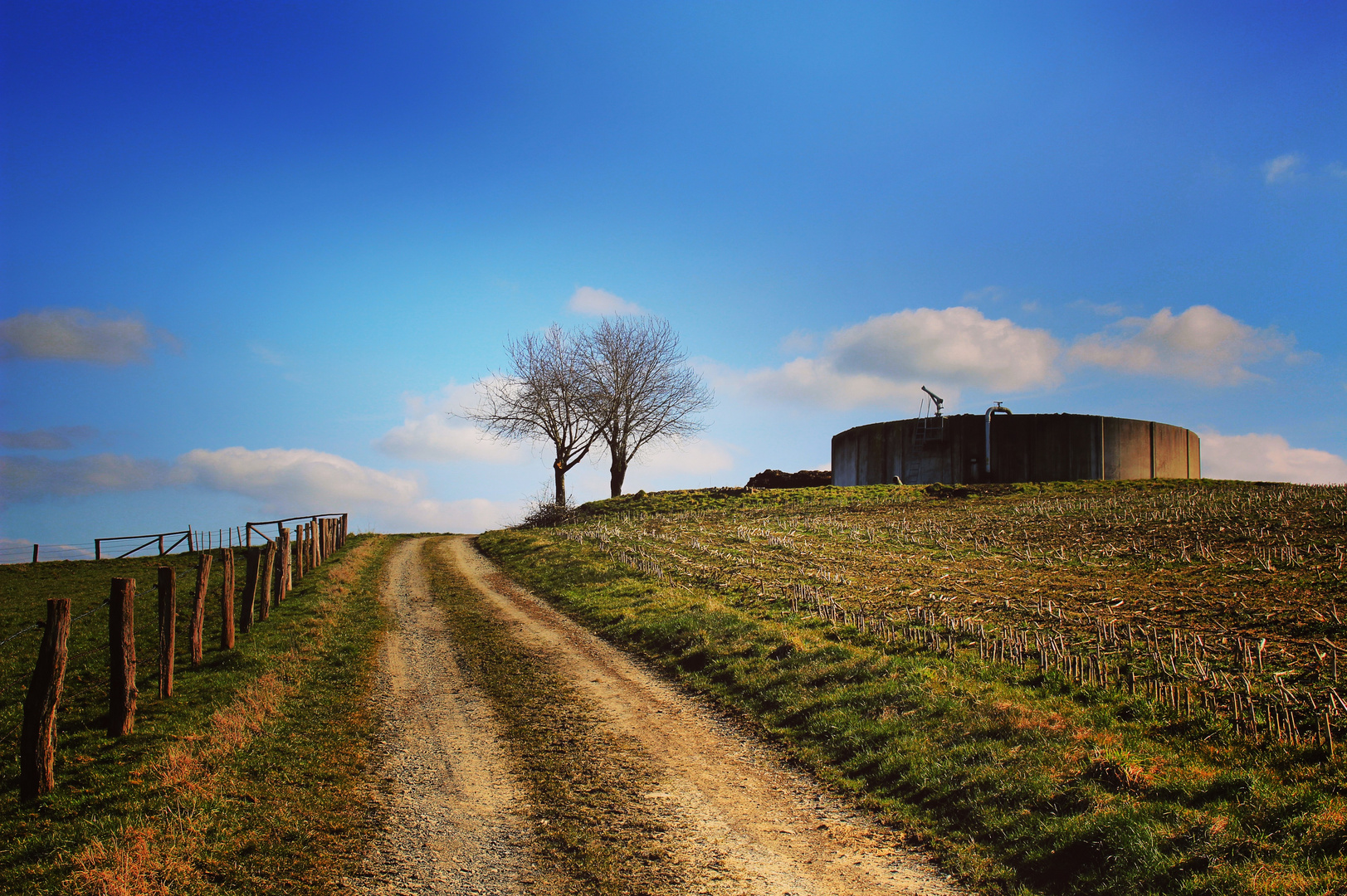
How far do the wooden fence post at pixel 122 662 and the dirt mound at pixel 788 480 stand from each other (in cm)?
3861

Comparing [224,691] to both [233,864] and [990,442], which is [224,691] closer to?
[233,864]

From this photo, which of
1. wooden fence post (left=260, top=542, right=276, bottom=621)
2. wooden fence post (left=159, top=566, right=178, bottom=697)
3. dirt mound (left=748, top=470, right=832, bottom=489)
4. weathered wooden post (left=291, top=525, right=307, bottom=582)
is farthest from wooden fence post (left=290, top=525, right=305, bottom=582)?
dirt mound (left=748, top=470, right=832, bottom=489)

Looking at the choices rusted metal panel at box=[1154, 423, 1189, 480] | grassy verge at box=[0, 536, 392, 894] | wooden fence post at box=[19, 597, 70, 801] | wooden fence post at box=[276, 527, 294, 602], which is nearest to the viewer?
grassy verge at box=[0, 536, 392, 894]

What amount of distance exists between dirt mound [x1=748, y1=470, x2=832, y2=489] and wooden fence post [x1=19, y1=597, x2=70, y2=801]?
3988cm

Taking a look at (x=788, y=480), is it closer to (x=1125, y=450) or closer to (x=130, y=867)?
(x=1125, y=450)

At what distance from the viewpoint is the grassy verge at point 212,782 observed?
235 inches

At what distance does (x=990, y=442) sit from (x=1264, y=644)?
32.6 meters

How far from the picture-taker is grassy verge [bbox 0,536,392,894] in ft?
19.6

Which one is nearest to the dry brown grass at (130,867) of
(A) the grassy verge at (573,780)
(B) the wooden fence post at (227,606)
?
(A) the grassy verge at (573,780)

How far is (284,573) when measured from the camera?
1850 cm

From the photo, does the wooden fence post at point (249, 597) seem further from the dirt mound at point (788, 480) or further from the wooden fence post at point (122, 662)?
the dirt mound at point (788, 480)

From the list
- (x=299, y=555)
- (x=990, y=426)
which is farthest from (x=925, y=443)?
(x=299, y=555)

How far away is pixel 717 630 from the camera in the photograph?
1251 cm

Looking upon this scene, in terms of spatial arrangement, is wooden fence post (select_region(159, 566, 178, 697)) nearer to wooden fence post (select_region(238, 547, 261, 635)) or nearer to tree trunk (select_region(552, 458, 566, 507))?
wooden fence post (select_region(238, 547, 261, 635))
